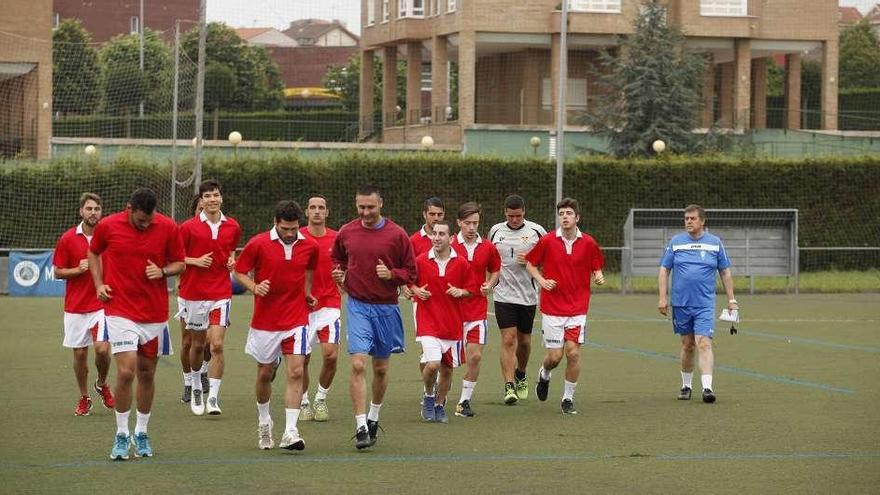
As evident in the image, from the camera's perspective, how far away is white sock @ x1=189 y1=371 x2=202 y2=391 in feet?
46.9

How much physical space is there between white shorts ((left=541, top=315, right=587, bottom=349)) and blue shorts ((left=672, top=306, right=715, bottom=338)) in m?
1.49

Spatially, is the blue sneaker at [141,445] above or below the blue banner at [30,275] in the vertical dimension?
above

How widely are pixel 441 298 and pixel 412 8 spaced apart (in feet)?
153

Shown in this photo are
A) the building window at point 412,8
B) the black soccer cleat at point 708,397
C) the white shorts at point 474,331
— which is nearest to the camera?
the white shorts at point 474,331

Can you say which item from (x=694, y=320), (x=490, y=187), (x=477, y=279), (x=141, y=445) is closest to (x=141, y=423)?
(x=141, y=445)

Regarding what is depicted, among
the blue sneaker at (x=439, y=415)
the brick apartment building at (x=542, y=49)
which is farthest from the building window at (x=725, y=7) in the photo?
the blue sneaker at (x=439, y=415)

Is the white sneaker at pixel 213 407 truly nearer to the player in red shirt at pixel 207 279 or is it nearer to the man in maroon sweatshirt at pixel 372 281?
the player in red shirt at pixel 207 279

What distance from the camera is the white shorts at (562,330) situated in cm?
1467

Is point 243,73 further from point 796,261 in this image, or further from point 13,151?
point 796,261

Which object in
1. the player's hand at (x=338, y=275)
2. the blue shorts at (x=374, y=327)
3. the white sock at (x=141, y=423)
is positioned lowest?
the white sock at (x=141, y=423)

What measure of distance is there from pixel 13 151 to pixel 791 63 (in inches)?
1353

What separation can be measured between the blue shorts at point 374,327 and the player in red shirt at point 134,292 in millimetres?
1539

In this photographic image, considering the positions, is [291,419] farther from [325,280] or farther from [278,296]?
[325,280]

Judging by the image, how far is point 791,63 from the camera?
202ft
